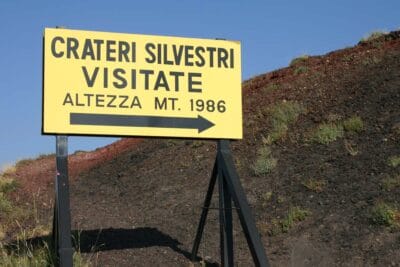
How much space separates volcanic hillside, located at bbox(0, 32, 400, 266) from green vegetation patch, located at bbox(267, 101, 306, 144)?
39 mm

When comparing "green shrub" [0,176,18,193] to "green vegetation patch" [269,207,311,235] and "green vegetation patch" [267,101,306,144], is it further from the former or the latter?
"green vegetation patch" [269,207,311,235]

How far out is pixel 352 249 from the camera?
401 inches

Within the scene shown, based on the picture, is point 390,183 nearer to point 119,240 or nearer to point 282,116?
point 119,240

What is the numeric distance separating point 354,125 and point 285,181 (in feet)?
7.03

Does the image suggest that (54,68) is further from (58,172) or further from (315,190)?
(315,190)

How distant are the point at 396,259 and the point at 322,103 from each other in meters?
8.16

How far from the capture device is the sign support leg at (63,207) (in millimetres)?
8477

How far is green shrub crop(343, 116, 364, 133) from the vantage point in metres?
14.6

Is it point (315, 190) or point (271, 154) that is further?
point (271, 154)

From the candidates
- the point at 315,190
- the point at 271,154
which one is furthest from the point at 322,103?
the point at 315,190

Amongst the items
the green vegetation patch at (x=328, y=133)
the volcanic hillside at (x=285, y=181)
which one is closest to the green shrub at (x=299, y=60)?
the volcanic hillside at (x=285, y=181)

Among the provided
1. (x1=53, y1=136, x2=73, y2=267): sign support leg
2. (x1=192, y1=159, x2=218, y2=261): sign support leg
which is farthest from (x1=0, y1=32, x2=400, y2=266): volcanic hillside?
(x1=53, y1=136, x2=73, y2=267): sign support leg

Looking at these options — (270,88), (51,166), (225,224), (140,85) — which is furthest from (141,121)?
(51,166)

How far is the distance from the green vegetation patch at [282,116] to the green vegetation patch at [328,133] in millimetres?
1209
